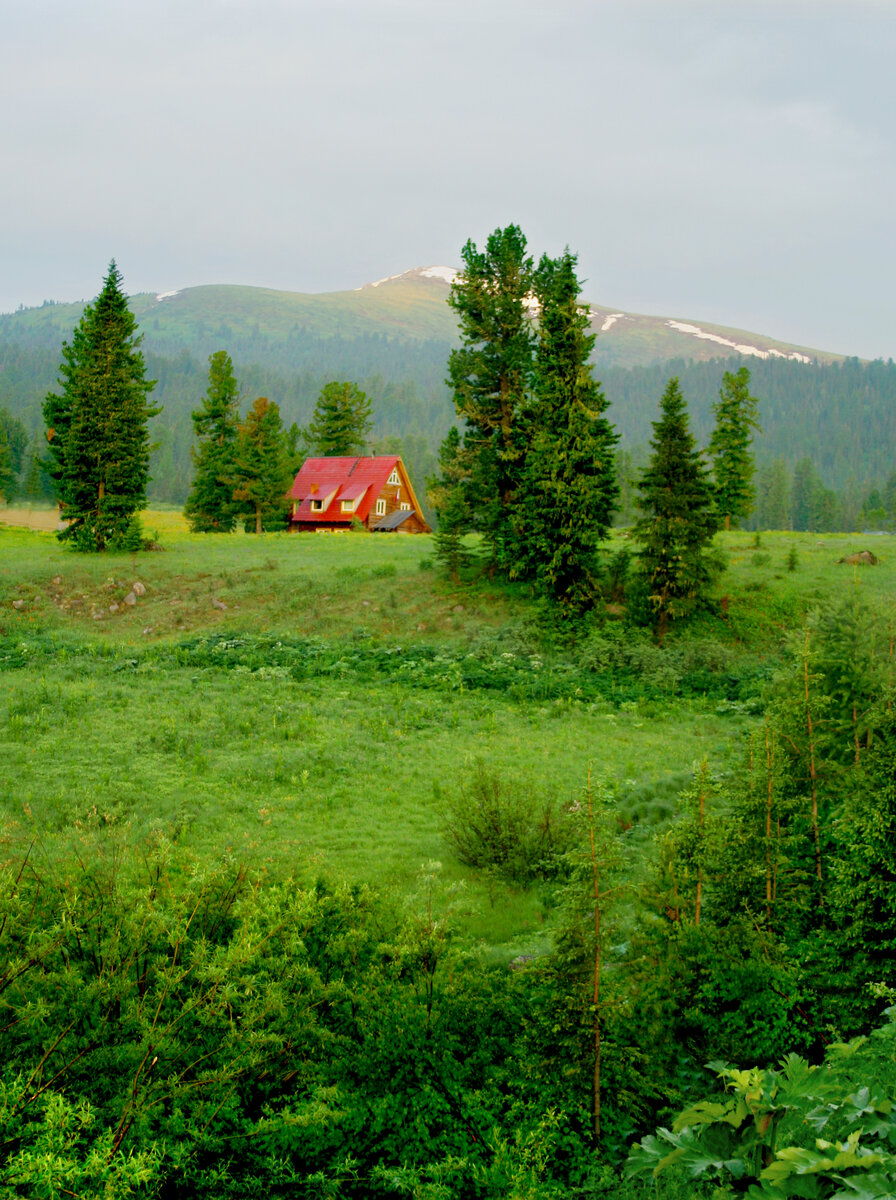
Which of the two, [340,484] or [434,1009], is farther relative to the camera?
[340,484]

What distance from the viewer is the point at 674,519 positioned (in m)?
23.0

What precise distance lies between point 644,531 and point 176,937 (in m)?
20.0

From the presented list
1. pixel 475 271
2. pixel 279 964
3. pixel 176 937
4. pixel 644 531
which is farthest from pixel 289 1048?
pixel 475 271

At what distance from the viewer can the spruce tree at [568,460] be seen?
24688mm

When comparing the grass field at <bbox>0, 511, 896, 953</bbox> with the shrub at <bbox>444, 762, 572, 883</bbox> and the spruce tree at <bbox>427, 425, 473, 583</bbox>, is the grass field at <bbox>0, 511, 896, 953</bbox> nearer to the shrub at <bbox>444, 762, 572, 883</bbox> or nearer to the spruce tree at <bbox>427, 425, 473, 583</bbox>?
the shrub at <bbox>444, 762, 572, 883</bbox>

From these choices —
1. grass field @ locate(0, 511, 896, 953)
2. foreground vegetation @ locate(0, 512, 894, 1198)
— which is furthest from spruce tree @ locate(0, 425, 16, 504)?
→ foreground vegetation @ locate(0, 512, 894, 1198)

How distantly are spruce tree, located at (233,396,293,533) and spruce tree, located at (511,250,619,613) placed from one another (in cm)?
2571

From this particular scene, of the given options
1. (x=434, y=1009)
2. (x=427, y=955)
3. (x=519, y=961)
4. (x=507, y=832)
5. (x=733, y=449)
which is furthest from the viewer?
(x=733, y=449)

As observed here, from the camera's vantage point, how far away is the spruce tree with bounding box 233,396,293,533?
46656mm

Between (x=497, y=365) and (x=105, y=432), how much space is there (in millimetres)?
17564

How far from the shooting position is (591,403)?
2525 cm

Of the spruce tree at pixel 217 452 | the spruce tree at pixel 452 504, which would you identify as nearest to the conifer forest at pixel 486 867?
the spruce tree at pixel 452 504

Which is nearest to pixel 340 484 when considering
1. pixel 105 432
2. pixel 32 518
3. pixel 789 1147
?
pixel 105 432

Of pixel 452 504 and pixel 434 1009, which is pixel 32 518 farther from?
pixel 434 1009
